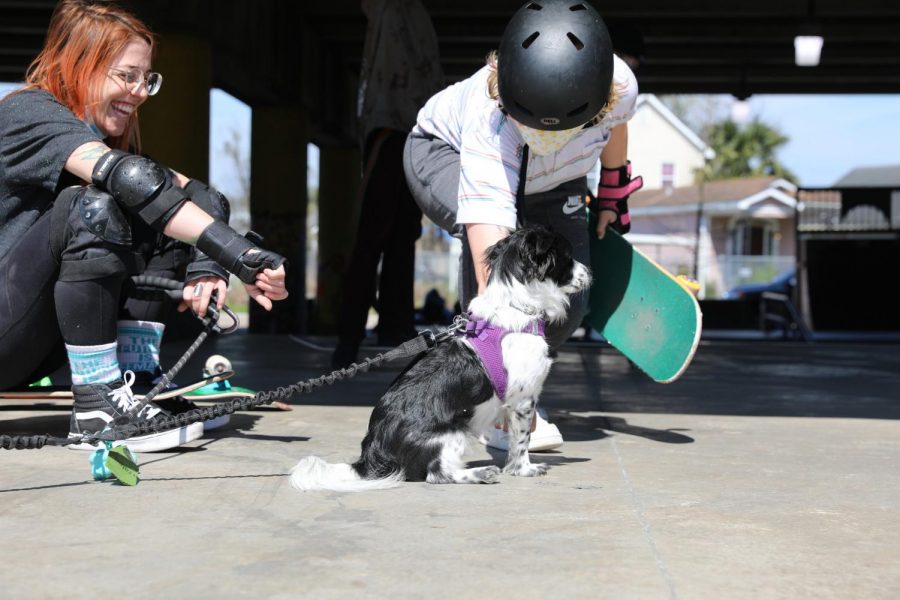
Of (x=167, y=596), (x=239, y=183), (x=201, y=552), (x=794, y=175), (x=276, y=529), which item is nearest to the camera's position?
(x=167, y=596)

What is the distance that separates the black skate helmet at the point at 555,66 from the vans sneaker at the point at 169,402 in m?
1.77

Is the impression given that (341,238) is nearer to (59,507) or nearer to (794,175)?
(59,507)

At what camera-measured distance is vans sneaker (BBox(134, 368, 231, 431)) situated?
4.11 meters

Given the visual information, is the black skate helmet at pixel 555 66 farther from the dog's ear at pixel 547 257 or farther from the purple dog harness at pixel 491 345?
the purple dog harness at pixel 491 345

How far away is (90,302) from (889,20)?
48.1ft

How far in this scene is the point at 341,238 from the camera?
63.8 feet

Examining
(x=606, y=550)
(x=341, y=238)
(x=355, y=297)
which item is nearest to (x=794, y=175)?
(x=341, y=238)

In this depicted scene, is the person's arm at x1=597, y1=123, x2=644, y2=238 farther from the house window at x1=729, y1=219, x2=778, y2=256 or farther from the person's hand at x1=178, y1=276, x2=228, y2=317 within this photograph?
the house window at x1=729, y1=219, x2=778, y2=256

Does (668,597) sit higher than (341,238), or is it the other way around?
(341,238)

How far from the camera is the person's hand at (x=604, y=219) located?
178 inches

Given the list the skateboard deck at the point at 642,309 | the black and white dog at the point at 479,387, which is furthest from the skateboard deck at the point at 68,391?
the skateboard deck at the point at 642,309

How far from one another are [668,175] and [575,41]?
53.6m

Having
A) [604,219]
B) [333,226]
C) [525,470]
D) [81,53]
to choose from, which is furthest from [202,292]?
[333,226]

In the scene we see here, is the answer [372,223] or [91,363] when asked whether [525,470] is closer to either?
[91,363]
